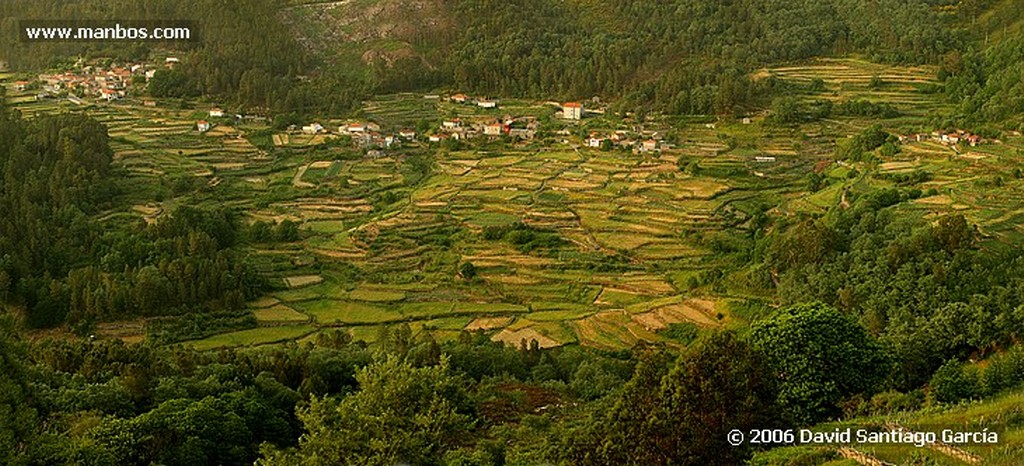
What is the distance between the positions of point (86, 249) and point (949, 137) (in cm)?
2847

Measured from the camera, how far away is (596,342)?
20.4 metres

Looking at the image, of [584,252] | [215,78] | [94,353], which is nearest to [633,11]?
[215,78]

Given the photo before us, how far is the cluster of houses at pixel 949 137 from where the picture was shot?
3070 cm

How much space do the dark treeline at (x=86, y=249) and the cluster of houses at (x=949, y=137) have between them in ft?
78.3

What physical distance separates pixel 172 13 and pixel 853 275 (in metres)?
40.2

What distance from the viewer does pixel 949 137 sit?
31781mm

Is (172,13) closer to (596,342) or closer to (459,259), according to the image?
(459,259)

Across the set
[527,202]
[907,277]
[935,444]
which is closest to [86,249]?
[527,202]

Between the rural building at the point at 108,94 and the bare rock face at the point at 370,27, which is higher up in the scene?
the bare rock face at the point at 370,27

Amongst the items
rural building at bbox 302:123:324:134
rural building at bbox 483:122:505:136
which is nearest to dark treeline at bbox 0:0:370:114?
rural building at bbox 302:123:324:134

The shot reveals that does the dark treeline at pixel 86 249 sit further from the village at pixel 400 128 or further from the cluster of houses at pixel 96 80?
the cluster of houses at pixel 96 80

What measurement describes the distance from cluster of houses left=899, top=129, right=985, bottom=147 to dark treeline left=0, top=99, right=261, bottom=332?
2387 centimetres

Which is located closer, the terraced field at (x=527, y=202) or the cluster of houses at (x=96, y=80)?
the terraced field at (x=527, y=202)

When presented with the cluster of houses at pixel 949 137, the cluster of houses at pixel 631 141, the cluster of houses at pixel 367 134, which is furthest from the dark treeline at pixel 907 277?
the cluster of houses at pixel 367 134
